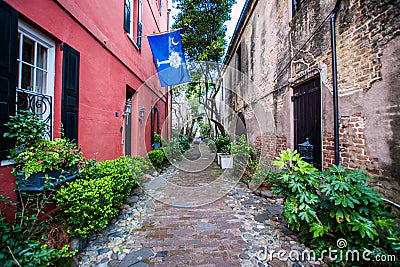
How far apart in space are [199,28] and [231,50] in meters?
2.19

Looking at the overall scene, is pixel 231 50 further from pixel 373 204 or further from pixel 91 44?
pixel 373 204

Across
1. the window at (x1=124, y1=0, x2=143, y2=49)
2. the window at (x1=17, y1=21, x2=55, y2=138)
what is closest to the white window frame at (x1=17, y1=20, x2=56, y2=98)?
the window at (x1=17, y1=21, x2=55, y2=138)

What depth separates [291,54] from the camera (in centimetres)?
442

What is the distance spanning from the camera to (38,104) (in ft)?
7.91

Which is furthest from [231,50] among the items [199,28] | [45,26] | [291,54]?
[45,26]

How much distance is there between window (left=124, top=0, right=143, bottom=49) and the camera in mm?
5238

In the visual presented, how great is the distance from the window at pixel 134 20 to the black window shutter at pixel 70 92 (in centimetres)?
284

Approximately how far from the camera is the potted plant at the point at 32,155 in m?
1.90

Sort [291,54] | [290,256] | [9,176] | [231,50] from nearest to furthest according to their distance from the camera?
[9,176], [290,256], [291,54], [231,50]

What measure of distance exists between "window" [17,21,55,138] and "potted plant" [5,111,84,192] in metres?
0.37

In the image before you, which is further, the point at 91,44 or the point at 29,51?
the point at 91,44

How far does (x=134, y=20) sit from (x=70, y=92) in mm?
4175

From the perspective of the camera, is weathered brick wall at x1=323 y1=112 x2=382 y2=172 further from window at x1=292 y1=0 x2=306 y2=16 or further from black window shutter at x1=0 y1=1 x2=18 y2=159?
black window shutter at x1=0 y1=1 x2=18 y2=159

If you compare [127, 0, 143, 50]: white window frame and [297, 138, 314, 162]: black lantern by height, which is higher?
[127, 0, 143, 50]: white window frame
